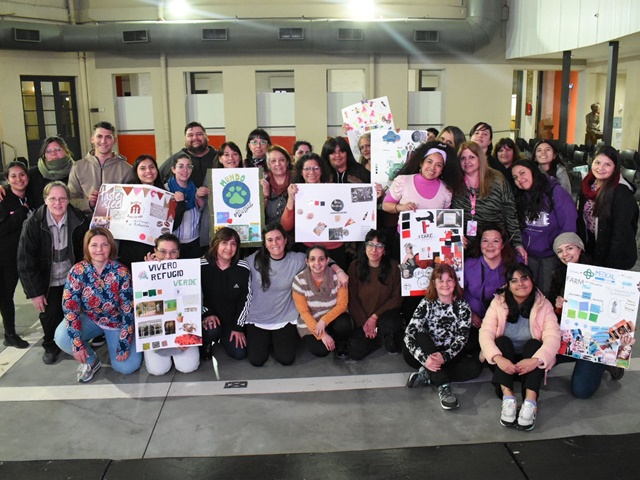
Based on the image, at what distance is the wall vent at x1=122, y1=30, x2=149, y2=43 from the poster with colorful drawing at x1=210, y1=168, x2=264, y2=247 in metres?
7.74

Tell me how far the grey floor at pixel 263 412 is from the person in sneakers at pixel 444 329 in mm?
115

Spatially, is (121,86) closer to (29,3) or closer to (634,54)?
(29,3)

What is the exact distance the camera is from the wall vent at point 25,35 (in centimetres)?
1082

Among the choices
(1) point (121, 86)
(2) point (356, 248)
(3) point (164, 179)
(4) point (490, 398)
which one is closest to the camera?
(4) point (490, 398)

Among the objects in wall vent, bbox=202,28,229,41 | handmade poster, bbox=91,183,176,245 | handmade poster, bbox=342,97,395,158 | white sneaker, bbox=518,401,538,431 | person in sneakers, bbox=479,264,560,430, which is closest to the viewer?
white sneaker, bbox=518,401,538,431

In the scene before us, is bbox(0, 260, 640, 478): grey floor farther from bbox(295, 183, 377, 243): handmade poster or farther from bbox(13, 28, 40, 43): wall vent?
bbox(13, 28, 40, 43): wall vent

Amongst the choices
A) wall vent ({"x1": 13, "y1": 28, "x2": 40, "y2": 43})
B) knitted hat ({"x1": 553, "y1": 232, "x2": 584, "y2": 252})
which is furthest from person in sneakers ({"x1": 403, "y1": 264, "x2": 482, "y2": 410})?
wall vent ({"x1": 13, "y1": 28, "x2": 40, "y2": 43})

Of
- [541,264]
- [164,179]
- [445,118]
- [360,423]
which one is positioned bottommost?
[360,423]

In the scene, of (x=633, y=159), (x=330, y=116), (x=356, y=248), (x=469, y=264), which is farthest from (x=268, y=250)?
(x=330, y=116)

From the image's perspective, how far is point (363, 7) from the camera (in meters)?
12.1

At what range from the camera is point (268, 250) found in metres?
4.52

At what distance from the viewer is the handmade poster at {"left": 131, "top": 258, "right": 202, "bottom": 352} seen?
409cm

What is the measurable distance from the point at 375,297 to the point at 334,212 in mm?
775

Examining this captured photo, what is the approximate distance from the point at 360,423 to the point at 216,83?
1228 centimetres
